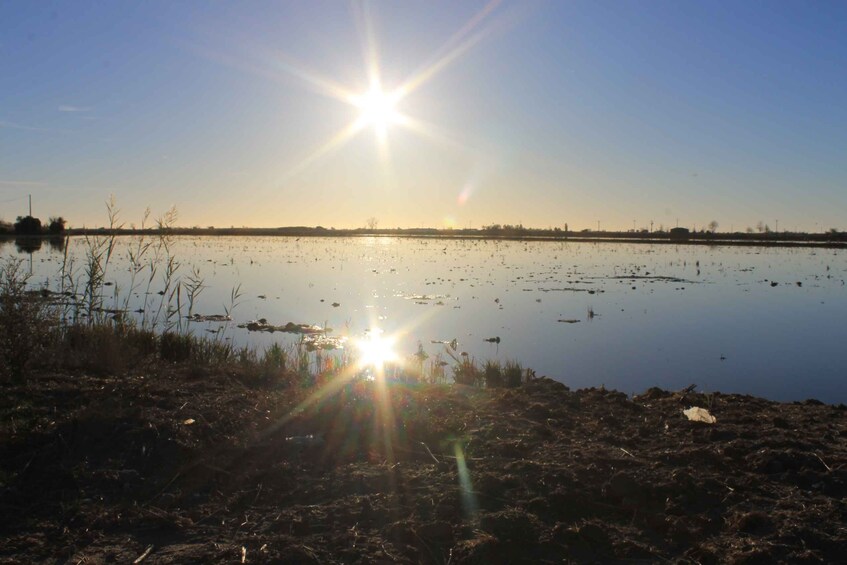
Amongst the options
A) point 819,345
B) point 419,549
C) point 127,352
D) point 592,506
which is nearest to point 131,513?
point 419,549

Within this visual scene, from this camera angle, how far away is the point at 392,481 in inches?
200

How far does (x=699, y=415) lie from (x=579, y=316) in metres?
12.3

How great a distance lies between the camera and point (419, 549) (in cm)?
411

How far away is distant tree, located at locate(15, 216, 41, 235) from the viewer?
76600 millimetres

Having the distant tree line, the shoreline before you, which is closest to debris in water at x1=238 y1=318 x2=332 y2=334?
the shoreline

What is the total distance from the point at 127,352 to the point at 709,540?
297 inches

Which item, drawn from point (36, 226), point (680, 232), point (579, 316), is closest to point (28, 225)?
point (36, 226)

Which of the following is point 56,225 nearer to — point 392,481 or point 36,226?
point 36,226

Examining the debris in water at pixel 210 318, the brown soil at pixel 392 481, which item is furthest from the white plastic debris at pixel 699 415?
the debris in water at pixel 210 318

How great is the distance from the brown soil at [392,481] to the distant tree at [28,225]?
271 ft

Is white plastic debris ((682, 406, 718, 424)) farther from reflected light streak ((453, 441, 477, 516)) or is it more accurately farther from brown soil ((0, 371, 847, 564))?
reflected light streak ((453, 441, 477, 516))

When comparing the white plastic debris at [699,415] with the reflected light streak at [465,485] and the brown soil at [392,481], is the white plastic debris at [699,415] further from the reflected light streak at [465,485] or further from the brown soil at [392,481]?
the reflected light streak at [465,485]

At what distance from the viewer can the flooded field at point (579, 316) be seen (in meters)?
12.6

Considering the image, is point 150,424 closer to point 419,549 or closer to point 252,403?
point 252,403
